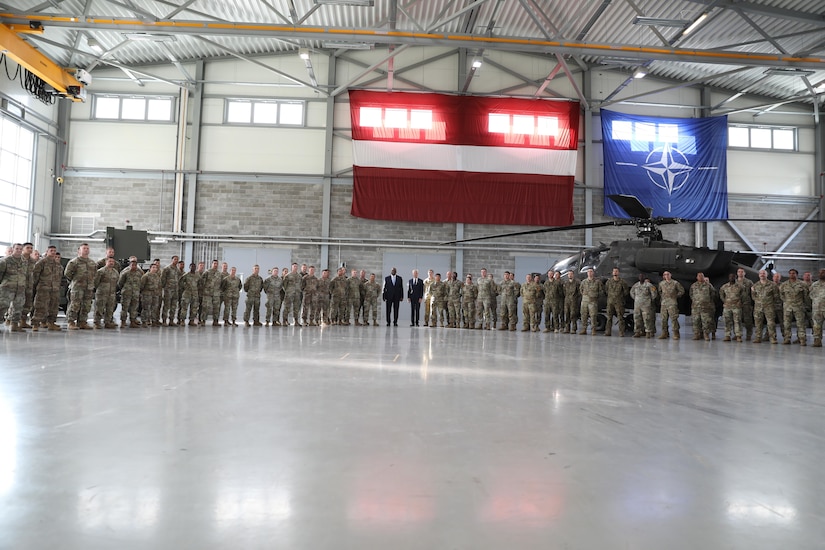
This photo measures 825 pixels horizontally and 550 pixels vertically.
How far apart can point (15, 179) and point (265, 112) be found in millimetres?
6760

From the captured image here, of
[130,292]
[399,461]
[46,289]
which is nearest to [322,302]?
[130,292]

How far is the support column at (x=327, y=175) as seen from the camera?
1630 centimetres

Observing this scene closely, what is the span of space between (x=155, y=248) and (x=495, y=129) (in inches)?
412

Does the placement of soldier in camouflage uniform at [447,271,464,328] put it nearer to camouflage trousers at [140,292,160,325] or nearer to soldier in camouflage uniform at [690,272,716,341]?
soldier in camouflage uniform at [690,272,716,341]

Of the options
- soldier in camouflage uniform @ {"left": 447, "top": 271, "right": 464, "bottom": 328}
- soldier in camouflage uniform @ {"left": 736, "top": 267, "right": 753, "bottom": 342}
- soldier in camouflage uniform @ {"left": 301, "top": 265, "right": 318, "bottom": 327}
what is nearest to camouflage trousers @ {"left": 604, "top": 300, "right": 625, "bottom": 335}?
soldier in camouflage uniform @ {"left": 736, "top": 267, "right": 753, "bottom": 342}

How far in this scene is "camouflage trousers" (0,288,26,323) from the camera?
738 cm

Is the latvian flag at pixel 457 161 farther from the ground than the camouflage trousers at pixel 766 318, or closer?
farther from the ground

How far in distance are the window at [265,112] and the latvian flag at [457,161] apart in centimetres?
180

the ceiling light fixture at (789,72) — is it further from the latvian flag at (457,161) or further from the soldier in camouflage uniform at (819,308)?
the soldier in camouflage uniform at (819,308)

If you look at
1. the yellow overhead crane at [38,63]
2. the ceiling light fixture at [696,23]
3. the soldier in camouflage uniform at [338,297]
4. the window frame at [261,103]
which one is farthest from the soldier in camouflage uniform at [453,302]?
the yellow overhead crane at [38,63]

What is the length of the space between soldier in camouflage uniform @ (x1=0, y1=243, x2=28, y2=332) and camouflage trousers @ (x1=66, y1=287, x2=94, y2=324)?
72 cm

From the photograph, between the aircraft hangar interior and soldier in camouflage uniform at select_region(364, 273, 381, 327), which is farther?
soldier in camouflage uniform at select_region(364, 273, 381, 327)

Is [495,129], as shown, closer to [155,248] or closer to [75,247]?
[155,248]

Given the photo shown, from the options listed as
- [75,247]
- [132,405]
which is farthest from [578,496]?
[75,247]
